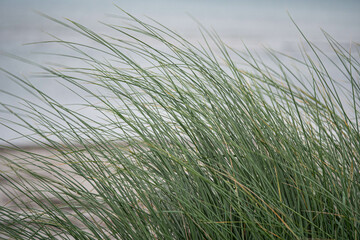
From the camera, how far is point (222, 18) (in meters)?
2.69

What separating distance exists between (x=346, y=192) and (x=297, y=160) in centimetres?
7

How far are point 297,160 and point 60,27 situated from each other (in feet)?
7.50

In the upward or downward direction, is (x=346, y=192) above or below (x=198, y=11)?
below

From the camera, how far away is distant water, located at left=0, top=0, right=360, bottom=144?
2521 mm

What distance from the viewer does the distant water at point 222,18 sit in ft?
8.27

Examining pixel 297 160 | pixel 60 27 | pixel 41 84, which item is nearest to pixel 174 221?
pixel 297 160

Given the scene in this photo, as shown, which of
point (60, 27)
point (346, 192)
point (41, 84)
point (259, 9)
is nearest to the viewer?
point (346, 192)

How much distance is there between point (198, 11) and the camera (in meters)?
2.65

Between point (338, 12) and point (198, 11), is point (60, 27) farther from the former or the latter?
point (338, 12)

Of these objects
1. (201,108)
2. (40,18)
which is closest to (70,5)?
(40,18)

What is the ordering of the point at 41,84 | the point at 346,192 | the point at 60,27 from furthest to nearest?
1. the point at 60,27
2. the point at 41,84
3. the point at 346,192

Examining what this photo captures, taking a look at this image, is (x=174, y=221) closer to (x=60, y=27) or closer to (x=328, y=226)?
(x=328, y=226)

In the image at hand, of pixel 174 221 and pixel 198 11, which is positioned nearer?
pixel 174 221

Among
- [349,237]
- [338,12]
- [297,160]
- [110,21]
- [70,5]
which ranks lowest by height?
[349,237]
